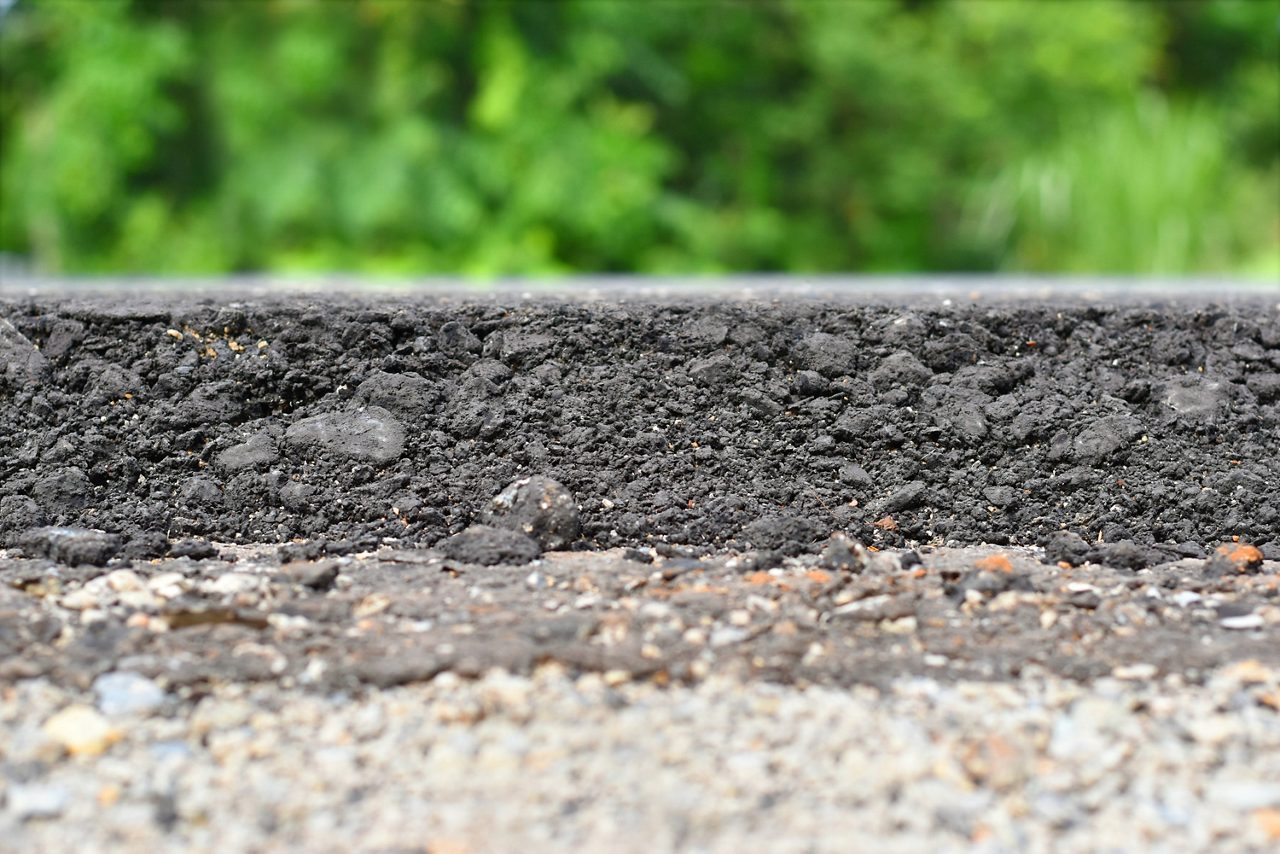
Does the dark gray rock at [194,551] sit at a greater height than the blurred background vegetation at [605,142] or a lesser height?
lesser

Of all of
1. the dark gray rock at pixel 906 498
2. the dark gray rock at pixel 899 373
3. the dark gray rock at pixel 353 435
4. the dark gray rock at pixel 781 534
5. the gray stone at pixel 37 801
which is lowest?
the gray stone at pixel 37 801

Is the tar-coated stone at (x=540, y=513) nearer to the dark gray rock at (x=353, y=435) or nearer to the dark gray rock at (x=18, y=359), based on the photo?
the dark gray rock at (x=353, y=435)

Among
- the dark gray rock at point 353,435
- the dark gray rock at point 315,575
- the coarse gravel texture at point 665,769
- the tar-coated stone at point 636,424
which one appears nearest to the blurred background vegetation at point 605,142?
the tar-coated stone at point 636,424

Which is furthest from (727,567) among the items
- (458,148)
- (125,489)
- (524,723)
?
(458,148)

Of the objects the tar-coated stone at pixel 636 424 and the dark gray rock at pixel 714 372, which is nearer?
the tar-coated stone at pixel 636 424

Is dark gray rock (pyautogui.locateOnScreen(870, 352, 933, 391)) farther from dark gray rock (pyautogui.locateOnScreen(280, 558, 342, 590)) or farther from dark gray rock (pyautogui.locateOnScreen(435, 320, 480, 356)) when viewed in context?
dark gray rock (pyautogui.locateOnScreen(280, 558, 342, 590))

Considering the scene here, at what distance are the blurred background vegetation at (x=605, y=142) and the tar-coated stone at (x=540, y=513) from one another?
7.22 meters

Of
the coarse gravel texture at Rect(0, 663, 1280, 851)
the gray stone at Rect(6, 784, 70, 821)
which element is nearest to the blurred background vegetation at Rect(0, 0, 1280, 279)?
the coarse gravel texture at Rect(0, 663, 1280, 851)

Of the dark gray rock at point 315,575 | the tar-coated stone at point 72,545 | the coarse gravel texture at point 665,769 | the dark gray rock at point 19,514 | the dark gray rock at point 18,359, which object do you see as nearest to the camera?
the coarse gravel texture at point 665,769

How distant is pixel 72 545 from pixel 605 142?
7.86m

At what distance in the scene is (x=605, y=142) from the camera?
929cm

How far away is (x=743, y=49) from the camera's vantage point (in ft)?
35.5

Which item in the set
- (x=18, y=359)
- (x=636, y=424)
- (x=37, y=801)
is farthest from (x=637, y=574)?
(x=18, y=359)

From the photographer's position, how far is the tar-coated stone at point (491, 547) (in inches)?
72.8
